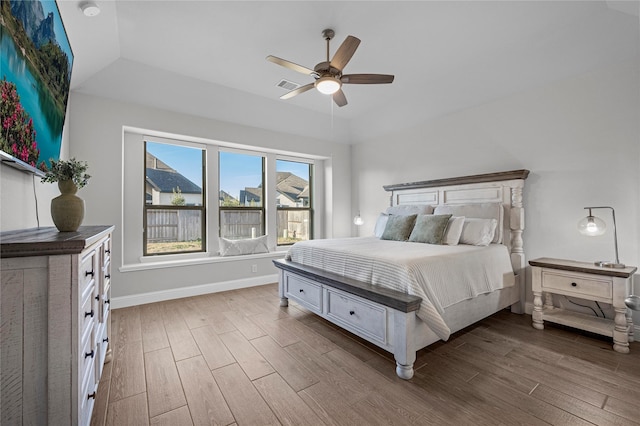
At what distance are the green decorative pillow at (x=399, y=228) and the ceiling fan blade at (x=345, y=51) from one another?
6.55 feet

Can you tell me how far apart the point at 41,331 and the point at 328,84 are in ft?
8.37

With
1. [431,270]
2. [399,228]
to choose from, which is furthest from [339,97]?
[431,270]

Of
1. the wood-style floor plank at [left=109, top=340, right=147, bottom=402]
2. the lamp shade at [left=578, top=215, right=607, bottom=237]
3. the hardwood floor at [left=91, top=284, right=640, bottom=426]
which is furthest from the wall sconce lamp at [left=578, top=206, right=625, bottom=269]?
the wood-style floor plank at [left=109, top=340, right=147, bottom=402]

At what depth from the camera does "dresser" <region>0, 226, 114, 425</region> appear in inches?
38.7

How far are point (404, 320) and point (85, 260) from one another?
6.06 feet

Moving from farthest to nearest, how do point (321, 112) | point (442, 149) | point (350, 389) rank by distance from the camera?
1. point (321, 112)
2. point (442, 149)
3. point (350, 389)

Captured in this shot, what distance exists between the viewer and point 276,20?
256 cm

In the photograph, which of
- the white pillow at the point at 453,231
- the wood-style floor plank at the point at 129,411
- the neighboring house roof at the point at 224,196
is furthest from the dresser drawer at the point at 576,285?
the neighboring house roof at the point at 224,196

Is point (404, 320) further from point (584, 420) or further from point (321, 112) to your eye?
point (321, 112)

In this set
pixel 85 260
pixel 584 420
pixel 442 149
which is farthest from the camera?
pixel 442 149

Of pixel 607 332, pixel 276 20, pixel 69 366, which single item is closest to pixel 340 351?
pixel 69 366

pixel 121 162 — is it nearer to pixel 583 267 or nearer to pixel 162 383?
pixel 162 383

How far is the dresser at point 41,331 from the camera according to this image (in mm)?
982

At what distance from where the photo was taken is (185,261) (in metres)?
3.85
